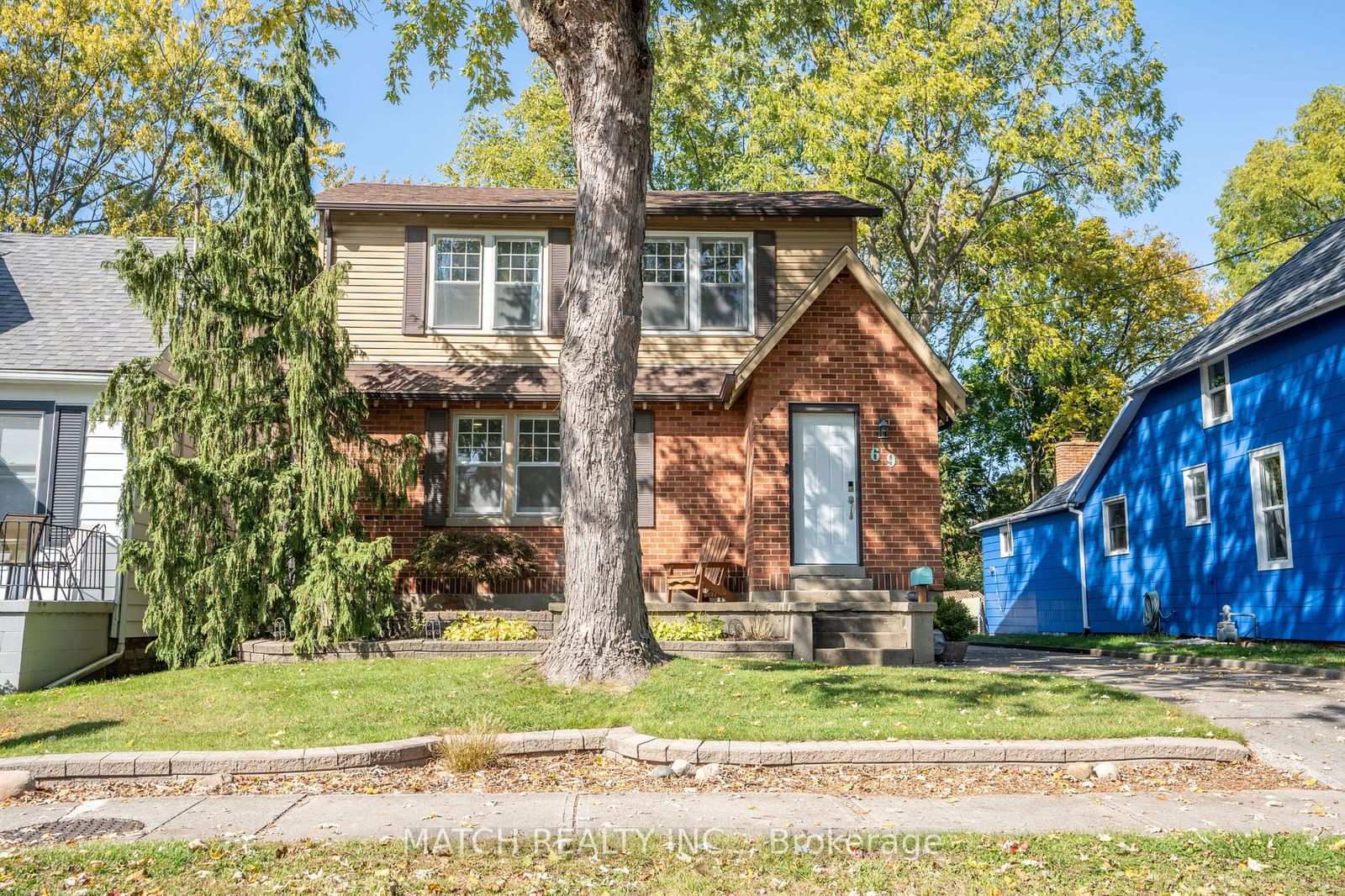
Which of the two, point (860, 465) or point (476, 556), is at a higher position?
point (860, 465)

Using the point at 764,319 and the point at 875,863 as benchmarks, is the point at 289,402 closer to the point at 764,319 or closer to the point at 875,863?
the point at 764,319

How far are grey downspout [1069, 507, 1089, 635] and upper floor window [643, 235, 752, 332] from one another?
1017 centimetres

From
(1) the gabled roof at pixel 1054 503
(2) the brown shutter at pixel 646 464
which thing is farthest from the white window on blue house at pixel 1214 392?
(2) the brown shutter at pixel 646 464

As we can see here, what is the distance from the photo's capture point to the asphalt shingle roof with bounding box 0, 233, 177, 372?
1258cm

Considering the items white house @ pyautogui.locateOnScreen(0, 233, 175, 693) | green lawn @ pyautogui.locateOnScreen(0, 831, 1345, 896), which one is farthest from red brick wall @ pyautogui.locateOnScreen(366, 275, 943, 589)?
green lawn @ pyautogui.locateOnScreen(0, 831, 1345, 896)

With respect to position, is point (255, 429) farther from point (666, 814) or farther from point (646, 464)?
point (666, 814)

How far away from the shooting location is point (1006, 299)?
79.3 ft

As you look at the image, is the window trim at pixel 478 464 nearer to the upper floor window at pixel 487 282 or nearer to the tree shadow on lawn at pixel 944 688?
the upper floor window at pixel 487 282

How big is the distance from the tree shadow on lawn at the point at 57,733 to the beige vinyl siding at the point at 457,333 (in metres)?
7.85

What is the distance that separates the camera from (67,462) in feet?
40.0

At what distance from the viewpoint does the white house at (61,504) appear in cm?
1100

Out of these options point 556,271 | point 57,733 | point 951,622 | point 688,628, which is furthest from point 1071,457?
point 57,733

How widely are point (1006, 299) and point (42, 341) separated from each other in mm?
19611

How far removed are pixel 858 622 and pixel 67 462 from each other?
9645 mm
